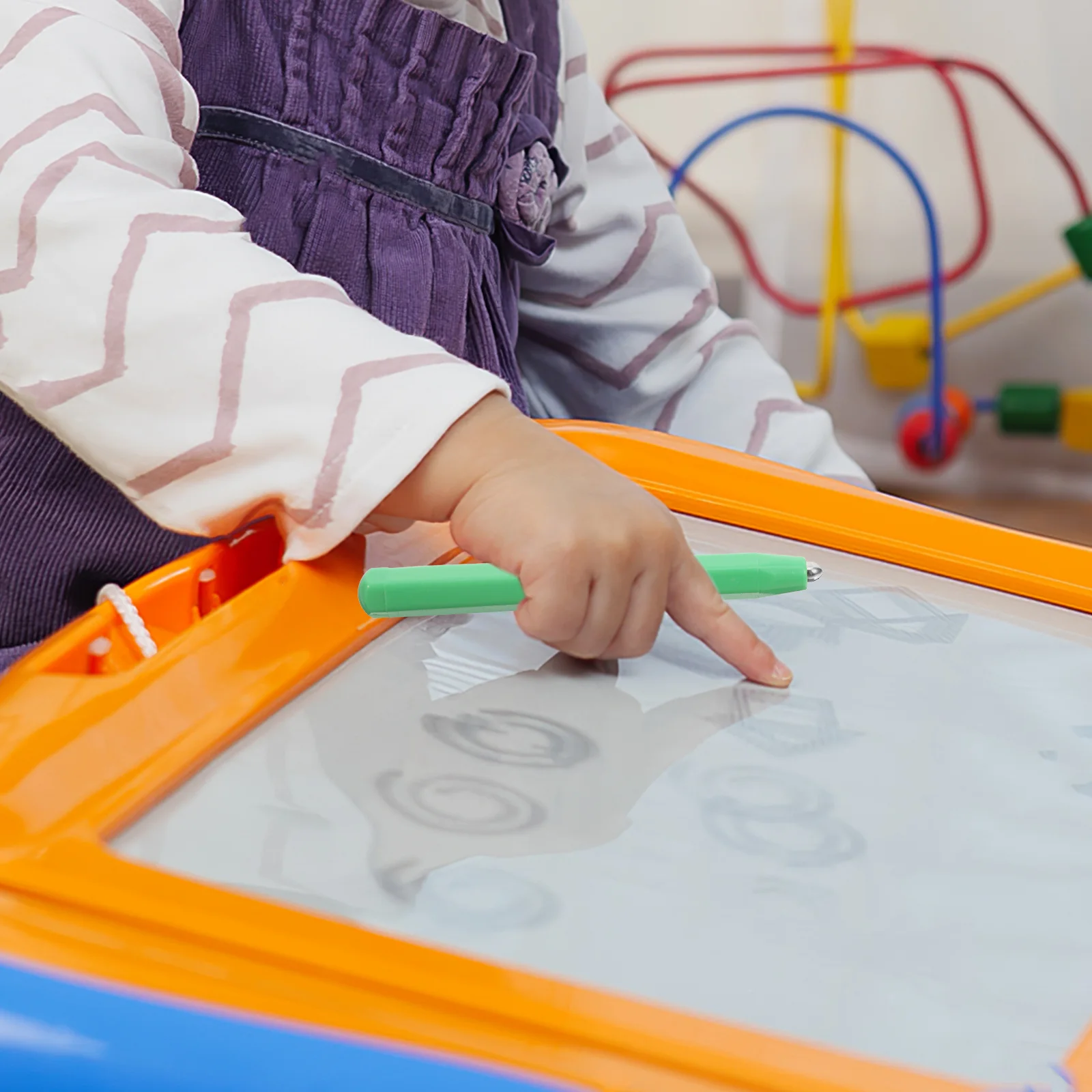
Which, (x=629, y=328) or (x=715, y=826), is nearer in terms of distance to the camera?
(x=715, y=826)

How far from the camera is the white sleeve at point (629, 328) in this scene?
0.55m

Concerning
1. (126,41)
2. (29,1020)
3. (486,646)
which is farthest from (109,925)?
(126,41)

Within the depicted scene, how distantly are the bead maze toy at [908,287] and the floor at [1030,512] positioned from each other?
0.06 metres

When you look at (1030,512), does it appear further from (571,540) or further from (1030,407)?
(571,540)

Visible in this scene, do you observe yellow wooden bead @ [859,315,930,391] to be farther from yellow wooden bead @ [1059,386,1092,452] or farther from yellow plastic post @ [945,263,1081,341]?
yellow wooden bead @ [1059,386,1092,452]

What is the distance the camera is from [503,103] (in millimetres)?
453

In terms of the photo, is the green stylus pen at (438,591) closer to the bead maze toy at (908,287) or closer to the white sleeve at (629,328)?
the white sleeve at (629,328)

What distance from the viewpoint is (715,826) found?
24 cm

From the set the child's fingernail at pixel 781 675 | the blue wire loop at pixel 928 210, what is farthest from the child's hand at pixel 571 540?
the blue wire loop at pixel 928 210

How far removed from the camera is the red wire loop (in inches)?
55.5

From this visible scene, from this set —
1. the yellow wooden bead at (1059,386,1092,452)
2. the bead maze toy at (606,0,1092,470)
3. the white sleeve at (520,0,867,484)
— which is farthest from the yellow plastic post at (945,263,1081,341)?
the white sleeve at (520,0,867,484)


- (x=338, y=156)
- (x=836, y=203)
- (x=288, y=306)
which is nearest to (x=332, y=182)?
(x=338, y=156)

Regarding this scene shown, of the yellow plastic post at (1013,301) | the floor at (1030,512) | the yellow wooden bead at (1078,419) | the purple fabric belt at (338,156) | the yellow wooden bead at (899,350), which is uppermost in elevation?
the purple fabric belt at (338,156)

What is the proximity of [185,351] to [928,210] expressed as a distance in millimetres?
1230
